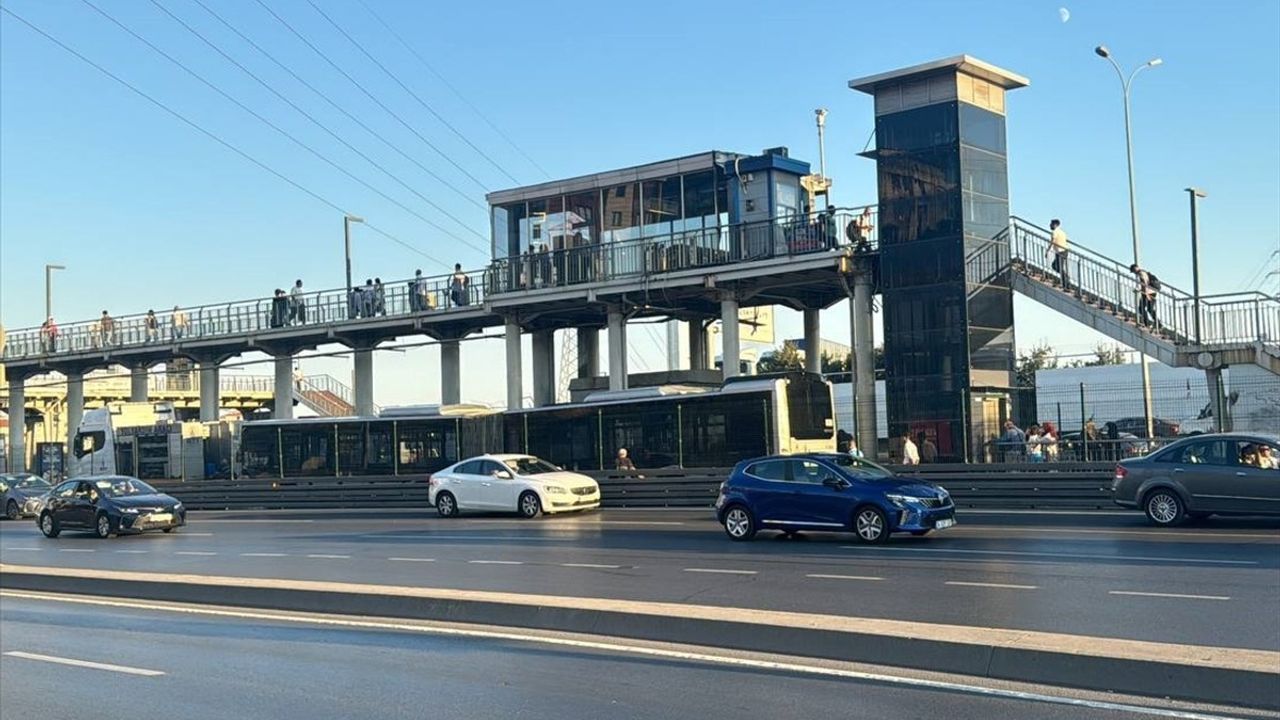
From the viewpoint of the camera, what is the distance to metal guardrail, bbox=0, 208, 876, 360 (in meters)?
34.4

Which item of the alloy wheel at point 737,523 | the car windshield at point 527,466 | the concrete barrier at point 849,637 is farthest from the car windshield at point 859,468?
the car windshield at point 527,466

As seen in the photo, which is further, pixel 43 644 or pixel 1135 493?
pixel 1135 493

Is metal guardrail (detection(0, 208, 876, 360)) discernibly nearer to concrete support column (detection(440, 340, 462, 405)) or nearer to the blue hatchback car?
concrete support column (detection(440, 340, 462, 405))

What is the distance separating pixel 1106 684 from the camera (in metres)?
8.40

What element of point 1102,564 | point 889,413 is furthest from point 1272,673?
point 889,413

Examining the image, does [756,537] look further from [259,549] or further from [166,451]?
[166,451]

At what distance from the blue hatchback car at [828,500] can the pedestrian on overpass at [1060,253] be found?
11468mm

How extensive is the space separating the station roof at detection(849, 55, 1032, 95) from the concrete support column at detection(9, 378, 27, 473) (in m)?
47.0

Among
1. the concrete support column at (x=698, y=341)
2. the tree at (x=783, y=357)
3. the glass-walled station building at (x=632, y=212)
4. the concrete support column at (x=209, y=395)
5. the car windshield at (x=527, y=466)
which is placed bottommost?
the car windshield at (x=527, y=466)

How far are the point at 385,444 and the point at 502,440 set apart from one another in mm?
4774

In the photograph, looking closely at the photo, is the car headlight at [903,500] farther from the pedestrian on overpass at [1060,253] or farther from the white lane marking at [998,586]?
the pedestrian on overpass at [1060,253]

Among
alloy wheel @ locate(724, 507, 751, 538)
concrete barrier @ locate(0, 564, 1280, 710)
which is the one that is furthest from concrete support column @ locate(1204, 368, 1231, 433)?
concrete barrier @ locate(0, 564, 1280, 710)

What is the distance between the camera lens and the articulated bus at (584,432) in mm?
30047

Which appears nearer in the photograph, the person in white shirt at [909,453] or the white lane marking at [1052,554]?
the white lane marking at [1052,554]
